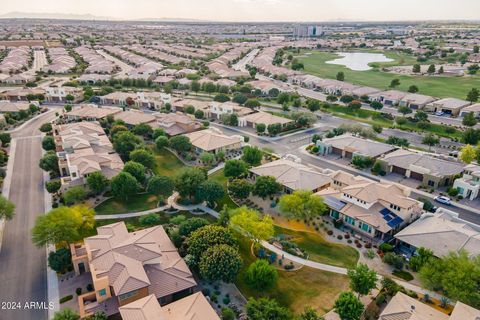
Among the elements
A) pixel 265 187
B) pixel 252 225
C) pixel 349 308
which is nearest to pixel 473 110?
pixel 265 187

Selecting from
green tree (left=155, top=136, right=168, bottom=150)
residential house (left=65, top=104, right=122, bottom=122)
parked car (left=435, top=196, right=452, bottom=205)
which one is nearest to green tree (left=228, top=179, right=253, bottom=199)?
green tree (left=155, top=136, right=168, bottom=150)

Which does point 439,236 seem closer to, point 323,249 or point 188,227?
point 323,249

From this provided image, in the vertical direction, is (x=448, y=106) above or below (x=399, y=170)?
above

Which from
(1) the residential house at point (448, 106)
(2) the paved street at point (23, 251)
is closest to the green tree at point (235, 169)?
(2) the paved street at point (23, 251)

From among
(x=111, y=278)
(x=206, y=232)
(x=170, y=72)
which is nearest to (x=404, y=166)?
(x=206, y=232)

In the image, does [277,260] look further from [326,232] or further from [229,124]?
[229,124]

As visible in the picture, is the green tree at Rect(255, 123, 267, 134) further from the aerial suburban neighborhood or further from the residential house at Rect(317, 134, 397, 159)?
the residential house at Rect(317, 134, 397, 159)

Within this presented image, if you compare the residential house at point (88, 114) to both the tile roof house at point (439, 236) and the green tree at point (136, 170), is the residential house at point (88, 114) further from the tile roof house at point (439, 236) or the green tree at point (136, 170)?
the tile roof house at point (439, 236)

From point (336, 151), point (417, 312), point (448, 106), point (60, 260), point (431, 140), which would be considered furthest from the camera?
point (448, 106)
